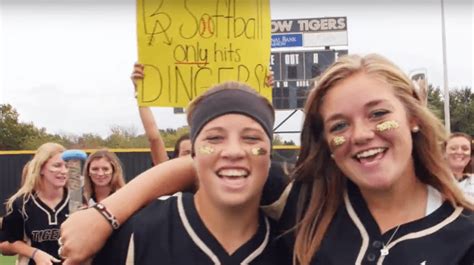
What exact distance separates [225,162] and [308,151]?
1.21 ft

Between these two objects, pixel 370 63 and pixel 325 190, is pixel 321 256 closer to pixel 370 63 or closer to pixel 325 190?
pixel 325 190

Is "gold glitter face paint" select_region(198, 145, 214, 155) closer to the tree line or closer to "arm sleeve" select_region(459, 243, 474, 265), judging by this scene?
"arm sleeve" select_region(459, 243, 474, 265)

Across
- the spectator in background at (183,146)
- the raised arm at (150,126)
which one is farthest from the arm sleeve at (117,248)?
the spectator in background at (183,146)

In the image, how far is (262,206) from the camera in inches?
83.0

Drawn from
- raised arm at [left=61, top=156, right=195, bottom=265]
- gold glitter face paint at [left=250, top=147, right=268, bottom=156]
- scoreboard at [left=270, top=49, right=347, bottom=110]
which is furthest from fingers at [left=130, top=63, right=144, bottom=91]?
Result: scoreboard at [left=270, top=49, right=347, bottom=110]

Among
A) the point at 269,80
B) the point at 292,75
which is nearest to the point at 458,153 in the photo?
the point at 269,80

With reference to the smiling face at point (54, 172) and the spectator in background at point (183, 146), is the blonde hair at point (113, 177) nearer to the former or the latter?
the smiling face at point (54, 172)

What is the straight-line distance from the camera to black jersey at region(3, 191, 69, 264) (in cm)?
451

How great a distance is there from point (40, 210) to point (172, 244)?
2.89 m

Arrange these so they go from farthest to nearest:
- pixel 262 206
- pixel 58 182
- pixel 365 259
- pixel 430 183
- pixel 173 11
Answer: pixel 58 182, pixel 173 11, pixel 262 206, pixel 430 183, pixel 365 259

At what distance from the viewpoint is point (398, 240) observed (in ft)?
6.08

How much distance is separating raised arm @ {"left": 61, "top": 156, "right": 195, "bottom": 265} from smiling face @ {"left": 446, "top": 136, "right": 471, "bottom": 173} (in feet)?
12.5

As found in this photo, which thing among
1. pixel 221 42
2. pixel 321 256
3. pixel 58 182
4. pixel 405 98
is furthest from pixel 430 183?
pixel 58 182

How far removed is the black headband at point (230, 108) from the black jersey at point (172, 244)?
0.80ft
